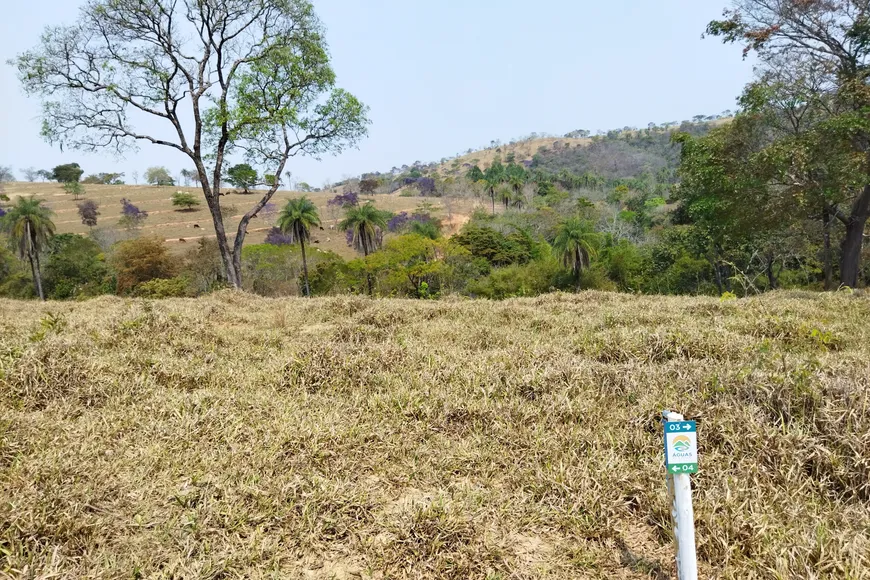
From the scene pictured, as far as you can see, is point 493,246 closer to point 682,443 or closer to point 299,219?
point 299,219

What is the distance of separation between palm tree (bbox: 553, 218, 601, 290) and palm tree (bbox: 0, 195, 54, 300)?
99.0ft

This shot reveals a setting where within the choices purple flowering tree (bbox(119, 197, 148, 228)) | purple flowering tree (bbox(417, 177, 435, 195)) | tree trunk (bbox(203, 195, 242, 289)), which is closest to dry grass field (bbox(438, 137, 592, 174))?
purple flowering tree (bbox(417, 177, 435, 195))

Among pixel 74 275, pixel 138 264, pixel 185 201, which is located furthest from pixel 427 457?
pixel 185 201

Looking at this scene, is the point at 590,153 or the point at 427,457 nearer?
the point at 427,457

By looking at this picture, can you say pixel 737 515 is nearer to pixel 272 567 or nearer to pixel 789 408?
pixel 789 408

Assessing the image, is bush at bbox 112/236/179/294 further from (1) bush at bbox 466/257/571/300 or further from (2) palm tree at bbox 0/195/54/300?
(1) bush at bbox 466/257/571/300

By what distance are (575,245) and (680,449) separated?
30.2 metres

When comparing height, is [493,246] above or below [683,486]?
below

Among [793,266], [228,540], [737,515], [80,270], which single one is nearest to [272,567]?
[228,540]

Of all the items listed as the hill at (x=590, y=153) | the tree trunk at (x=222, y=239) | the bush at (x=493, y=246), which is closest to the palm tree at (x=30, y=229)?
the tree trunk at (x=222, y=239)

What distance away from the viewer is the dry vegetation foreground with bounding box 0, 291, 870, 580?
187cm

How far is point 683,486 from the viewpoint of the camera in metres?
1.69

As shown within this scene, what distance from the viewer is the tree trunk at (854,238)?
29.9 ft

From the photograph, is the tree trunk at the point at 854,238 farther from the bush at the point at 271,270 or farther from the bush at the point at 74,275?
the bush at the point at 74,275
